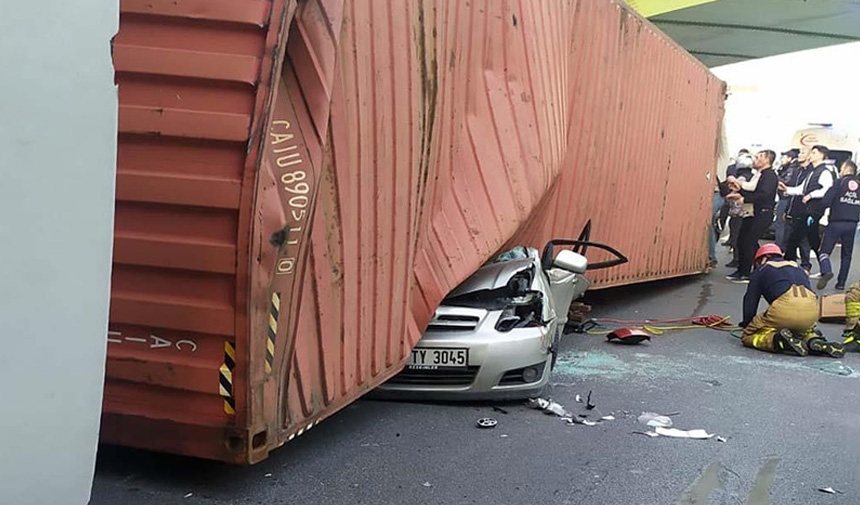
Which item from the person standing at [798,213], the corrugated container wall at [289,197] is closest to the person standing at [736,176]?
the person standing at [798,213]

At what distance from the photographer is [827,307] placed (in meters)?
9.05

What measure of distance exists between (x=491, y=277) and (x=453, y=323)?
17.5 inches

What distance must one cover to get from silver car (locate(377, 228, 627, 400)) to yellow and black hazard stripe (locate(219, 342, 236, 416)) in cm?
169

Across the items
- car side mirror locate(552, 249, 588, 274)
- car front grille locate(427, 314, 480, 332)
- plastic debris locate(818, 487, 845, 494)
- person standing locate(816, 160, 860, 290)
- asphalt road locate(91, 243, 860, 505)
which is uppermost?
person standing locate(816, 160, 860, 290)

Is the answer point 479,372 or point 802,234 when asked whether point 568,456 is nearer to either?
point 479,372

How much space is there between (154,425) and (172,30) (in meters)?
1.54

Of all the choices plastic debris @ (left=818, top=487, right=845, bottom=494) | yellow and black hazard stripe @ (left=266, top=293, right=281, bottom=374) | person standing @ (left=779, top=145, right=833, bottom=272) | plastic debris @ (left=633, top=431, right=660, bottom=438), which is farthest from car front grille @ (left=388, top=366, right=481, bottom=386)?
person standing @ (left=779, top=145, right=833, bottom=272)

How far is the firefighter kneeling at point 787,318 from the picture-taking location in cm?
706

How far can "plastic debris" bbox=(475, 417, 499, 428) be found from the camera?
451 cm

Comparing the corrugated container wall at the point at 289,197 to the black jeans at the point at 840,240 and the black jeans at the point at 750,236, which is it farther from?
the black jeans at the point at 840,240

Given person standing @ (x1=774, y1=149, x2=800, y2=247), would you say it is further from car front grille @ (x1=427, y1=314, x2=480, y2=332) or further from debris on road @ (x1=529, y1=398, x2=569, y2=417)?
car front grille @ (x1=427, y1=314, x2=480, y2=332)

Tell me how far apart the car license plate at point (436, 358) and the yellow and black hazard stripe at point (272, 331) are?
5.19ft

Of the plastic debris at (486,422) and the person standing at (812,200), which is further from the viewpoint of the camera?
the person standing at (812,200)

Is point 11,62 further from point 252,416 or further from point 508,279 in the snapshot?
point 508,279
